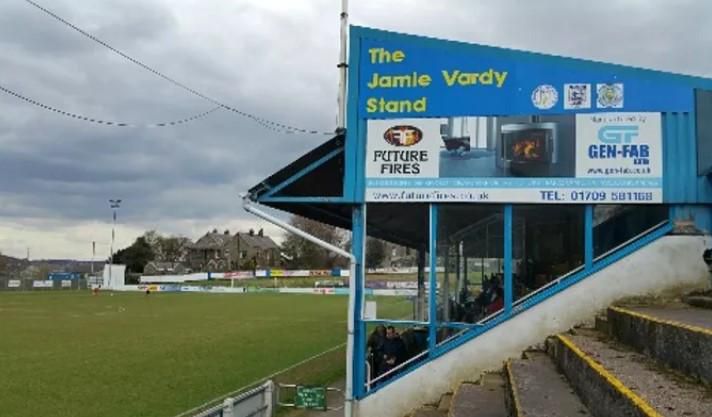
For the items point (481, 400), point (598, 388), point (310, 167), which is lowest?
point (481, 400)

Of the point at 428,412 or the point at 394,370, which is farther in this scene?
the point at 394,370

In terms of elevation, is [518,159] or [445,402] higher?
[518,159]

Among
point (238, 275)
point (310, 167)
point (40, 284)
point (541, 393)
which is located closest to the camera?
point (541, 393)

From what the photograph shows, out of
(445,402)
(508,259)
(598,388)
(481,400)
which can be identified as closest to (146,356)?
(445,402)

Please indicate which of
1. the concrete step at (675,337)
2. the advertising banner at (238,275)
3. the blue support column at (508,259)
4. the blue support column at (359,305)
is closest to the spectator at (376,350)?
the blue support column at (359,305)

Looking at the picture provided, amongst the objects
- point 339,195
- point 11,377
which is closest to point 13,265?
point 11,377

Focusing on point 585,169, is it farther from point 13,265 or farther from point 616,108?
point 13,265

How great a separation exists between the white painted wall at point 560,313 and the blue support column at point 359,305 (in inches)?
21.4

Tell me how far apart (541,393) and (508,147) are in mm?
4257

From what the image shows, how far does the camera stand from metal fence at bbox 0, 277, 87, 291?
75231mm

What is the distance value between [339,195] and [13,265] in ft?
383

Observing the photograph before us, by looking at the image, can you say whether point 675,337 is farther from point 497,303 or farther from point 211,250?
point 211,250

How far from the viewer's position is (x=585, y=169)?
9742mm

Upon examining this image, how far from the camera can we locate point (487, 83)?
1005 centimetres
